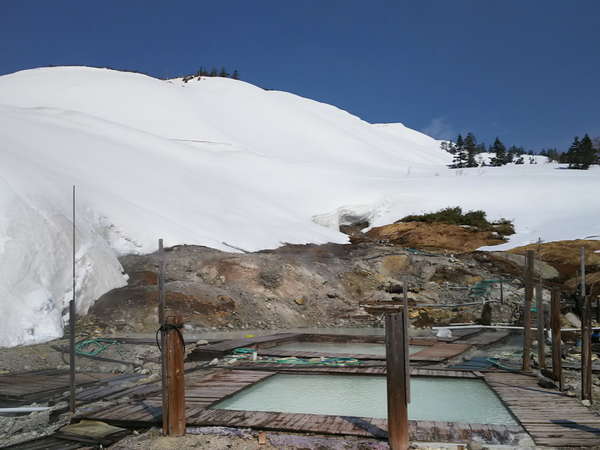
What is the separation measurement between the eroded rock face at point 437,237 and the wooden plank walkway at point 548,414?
1994 cm

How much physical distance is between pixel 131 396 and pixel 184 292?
27.7ft

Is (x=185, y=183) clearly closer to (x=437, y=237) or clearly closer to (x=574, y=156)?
(x=437, y=237)

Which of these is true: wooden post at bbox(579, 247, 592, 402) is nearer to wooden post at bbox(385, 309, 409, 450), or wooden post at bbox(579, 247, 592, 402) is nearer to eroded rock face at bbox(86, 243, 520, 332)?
wooden post at bbox(385, 309, 409, 450)

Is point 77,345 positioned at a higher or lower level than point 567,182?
lower

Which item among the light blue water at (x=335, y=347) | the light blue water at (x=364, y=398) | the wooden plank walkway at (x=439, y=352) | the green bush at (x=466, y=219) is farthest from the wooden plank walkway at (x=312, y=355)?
the green bush at (x=466, y=219)

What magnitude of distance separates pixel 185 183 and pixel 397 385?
2424cm

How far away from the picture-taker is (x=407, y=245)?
27516 millimetres

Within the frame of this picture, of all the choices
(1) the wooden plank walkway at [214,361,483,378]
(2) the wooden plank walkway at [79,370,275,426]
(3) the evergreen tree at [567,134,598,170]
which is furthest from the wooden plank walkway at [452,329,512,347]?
(3) the evergreen tree at [567,134,598,170]

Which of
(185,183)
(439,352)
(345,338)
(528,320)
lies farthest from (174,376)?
(185,183)

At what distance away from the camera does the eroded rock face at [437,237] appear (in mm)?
26828

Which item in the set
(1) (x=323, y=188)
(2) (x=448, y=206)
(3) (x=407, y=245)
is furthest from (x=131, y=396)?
(1) (x=323, y=188)

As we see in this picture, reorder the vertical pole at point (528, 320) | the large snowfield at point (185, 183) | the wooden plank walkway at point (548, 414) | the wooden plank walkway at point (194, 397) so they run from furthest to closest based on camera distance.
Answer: the large snowfield at point (185, 183) < the vertical pole at point (528, 320) < the wooden plank walkway at point (194, 397) < the wooden plank walkway at point (548, 414)

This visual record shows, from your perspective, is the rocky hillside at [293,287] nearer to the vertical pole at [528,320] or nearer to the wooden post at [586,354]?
the vertical pole at [528,320]

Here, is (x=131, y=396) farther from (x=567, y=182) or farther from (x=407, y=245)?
(x=567, y=182)
